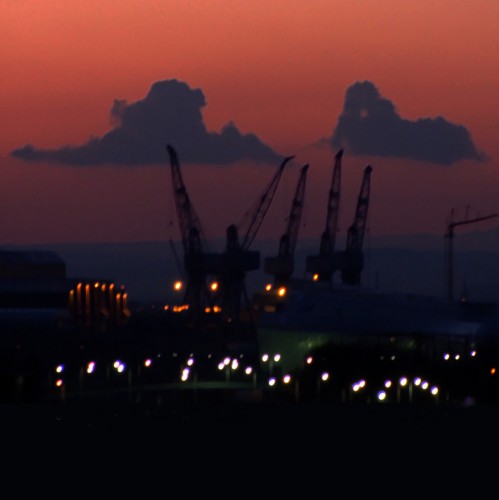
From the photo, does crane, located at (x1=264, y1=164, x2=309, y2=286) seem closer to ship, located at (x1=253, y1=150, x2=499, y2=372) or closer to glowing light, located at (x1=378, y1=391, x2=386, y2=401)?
ship, located at (x1=253, y1=150, x2=499, y2=372)

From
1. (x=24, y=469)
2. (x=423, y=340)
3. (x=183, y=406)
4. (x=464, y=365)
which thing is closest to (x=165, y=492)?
(x=24, y=469)

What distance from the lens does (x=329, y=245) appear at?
13275 centimetres

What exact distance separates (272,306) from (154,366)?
59843 mm

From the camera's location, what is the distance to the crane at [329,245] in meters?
130

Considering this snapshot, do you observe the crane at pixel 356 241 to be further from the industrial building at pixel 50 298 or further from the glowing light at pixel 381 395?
the glowing light at pixel 381 395

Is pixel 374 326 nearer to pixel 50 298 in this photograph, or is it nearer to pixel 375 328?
Answer: pixel 375 328

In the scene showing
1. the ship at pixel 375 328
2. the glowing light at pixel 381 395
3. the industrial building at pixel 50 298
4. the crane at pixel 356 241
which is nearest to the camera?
the glowing light at pixel 381 395

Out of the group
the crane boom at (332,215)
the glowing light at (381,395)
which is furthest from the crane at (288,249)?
the glowing light at (381,395)

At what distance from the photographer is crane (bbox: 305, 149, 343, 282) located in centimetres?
12975

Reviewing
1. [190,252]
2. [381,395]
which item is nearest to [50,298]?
[190,252]

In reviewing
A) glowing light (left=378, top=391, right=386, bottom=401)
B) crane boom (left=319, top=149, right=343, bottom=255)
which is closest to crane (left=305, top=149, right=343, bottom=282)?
crane boom (left=319, top=149, right=343, bottom=255)

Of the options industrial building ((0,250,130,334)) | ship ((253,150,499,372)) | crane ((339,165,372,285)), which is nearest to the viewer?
ship ((253,150,499,372))

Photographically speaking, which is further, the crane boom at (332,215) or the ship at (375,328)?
the crane boom at (332,215)

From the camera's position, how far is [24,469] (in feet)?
26.3
